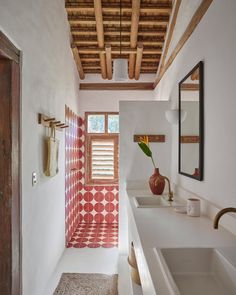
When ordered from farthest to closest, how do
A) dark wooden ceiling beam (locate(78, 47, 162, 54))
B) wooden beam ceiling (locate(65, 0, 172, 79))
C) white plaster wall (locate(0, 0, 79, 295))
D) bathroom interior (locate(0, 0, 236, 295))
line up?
dark wooden ceiling beam (locate(78, 47, 162, 54)) < wooden beam ceiling (locate(65, 0, 172, 79)) < white plaster wall (locate(0, 0, 79, 295)) < bathroom interior (locate(0, 0, 236, 295))

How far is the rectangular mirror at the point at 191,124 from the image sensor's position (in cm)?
222

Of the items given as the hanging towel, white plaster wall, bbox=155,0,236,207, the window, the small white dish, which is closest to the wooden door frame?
the hanging towel

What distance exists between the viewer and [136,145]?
3629mm

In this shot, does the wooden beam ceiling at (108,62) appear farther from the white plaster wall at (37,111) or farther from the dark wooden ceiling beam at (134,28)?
the white plaster wall at (37,111)

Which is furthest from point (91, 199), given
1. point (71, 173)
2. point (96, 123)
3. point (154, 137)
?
point (154, 137)

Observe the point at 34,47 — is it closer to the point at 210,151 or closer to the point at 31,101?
the point at 31,101

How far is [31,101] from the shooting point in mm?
2160

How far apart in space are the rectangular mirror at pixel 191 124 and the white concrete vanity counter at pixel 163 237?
0.51 metres

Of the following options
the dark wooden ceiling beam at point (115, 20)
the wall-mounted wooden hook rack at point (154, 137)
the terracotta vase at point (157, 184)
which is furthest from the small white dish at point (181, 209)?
the dark wooden ceiling beam at point (115, 20)

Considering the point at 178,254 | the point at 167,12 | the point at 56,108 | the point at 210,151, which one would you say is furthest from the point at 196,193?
the point at 167,12

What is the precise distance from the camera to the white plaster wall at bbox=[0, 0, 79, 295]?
1970mm

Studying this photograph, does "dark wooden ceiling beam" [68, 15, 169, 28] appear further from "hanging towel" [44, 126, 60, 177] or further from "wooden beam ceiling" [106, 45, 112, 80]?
"hanging towel" [44, 126, 60, 177]

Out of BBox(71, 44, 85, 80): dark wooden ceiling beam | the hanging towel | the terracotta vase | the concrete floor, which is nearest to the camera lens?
the hanging towel

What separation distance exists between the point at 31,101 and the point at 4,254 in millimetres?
1118
